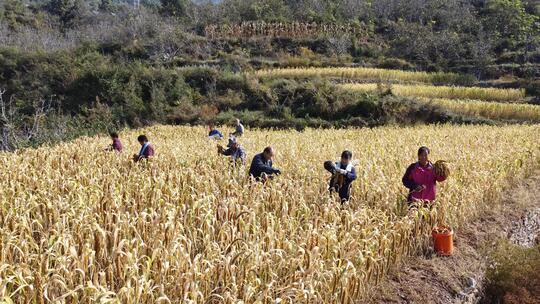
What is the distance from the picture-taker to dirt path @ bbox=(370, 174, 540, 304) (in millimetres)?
5402

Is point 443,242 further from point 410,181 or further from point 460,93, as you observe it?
point 460,93

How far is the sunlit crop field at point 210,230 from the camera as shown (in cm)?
394

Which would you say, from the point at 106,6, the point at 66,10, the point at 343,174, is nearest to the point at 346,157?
the point at 343,174

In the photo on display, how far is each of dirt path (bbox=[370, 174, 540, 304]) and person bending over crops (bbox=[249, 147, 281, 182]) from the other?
2.76 m

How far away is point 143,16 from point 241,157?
56527 mm

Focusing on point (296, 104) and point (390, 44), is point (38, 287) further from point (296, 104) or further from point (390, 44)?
point (390, 44)

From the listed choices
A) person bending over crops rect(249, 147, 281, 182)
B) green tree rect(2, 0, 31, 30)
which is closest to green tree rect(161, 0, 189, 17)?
green tree rect(2, 0, 31, 30)

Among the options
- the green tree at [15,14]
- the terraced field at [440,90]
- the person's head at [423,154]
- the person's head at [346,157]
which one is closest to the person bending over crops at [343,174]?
the person's head at [346,157]

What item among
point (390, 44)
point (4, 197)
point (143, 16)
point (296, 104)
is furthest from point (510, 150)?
point (143, 16)

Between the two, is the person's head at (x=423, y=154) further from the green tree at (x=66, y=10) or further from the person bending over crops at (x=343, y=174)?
the green tree at (x=66, y=10)

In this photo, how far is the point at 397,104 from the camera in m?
25.5

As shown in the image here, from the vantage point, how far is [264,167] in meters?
7.73

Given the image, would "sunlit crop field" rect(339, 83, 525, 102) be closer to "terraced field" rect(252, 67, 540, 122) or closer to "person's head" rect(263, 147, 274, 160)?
"terraced field" rect(252, 67, 540, 122)

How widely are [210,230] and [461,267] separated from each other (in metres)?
3.59
